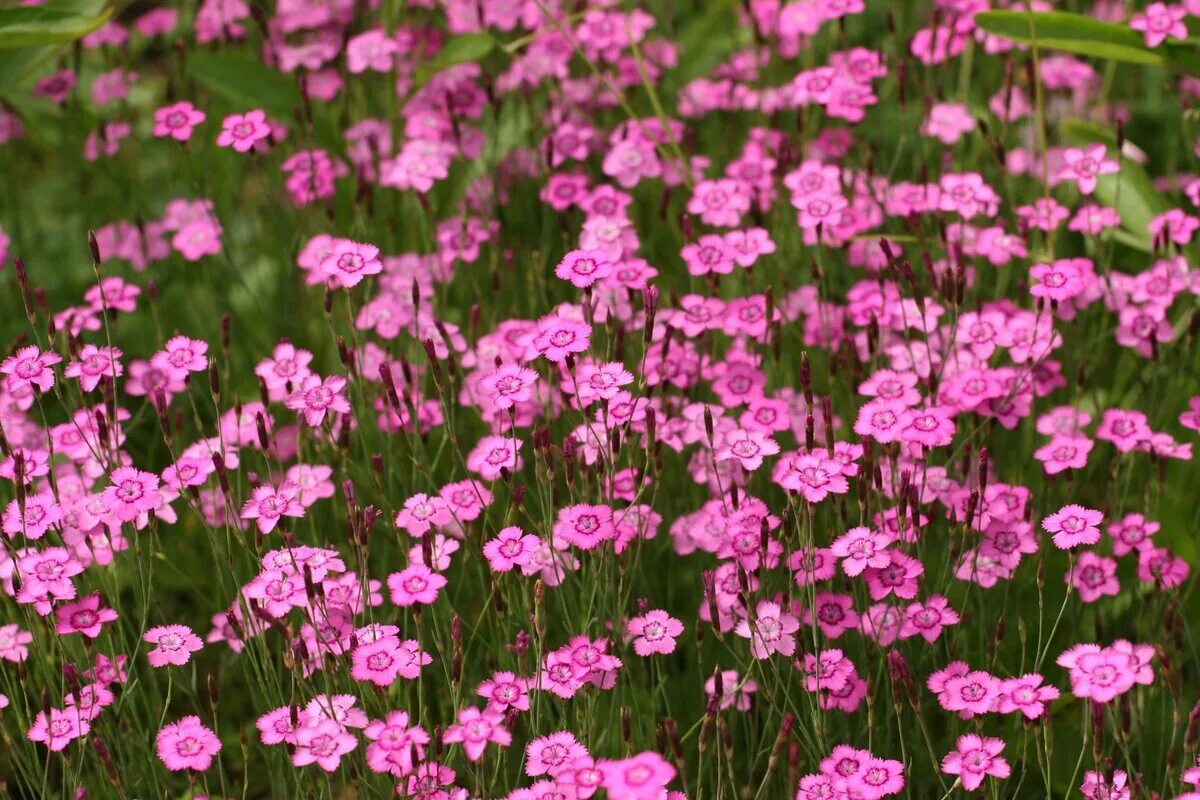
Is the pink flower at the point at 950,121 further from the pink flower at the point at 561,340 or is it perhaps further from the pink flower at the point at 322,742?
the pink flower at the point at 322,742

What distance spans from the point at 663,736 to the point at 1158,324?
127 cm

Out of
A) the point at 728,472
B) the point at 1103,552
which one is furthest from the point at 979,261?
the point at 728,472

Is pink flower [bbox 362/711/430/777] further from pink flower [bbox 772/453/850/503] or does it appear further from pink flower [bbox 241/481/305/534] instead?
pink flower [bbox 772/453/850/503]

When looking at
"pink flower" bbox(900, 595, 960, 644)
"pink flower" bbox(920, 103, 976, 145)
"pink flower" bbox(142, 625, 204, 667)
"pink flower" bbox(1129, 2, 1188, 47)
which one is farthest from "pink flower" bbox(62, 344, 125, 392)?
"pink flower" bbox(1129, 2, 1188, 47)

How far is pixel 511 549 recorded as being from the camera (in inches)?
76.6

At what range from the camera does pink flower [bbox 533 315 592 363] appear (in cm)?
196

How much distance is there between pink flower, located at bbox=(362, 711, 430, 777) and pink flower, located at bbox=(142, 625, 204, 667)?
1.12 ft

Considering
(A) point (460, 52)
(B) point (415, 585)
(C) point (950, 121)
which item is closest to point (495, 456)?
(B) point (415, 585)

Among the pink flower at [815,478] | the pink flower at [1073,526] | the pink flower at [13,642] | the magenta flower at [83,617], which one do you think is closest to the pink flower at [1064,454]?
the pink flower at [1073,526]

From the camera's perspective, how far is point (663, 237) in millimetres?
3176

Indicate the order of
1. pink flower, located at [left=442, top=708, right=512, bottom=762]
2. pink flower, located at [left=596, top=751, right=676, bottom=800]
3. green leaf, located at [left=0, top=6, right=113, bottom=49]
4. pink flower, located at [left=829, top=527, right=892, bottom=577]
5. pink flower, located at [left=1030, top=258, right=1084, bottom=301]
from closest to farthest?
pink flower, located at [left=596, top=751, right=676, bottom=800] < pink flower, located at [left=442, top=708, right=512, bottom=762] < pink flower, located at [left=829, top=527, right=892, bottom=577] < pink flower, located at [left=1030, top=258, right=1084, bottom=301] < green leaf, located at [left=0, top=6, right=113, bottom=49]

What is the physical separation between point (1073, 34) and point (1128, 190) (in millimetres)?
→ 459

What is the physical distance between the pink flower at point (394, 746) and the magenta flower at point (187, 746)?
0.77 feet

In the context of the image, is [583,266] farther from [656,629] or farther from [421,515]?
[656,629]
